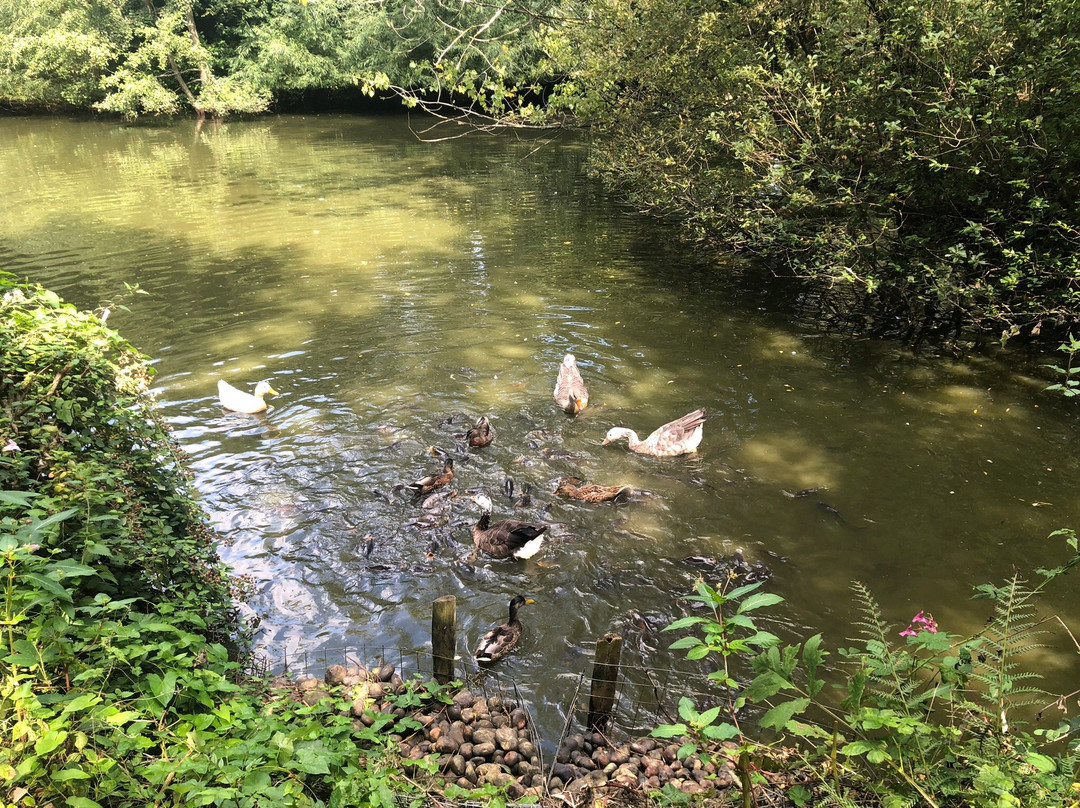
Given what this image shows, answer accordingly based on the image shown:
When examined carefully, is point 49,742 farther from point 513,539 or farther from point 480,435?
point 480,435

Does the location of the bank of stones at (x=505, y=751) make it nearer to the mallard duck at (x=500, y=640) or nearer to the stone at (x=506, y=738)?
the stone at (x=506, y=738)

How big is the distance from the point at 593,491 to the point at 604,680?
98.2 inches

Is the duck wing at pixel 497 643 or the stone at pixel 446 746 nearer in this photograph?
the stone at pixel 446 746

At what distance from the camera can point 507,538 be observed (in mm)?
5492

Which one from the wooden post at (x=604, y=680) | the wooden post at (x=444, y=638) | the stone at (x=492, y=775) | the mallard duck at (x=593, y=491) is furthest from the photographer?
the mallard duck at (x=593, y=491)

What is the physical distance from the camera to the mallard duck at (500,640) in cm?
456

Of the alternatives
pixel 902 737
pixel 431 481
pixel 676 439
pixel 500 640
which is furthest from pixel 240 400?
pixel 902 737

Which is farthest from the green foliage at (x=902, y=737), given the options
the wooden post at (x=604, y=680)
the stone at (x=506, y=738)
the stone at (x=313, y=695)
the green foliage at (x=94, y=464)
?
the green foliage at (x=94, y=464)

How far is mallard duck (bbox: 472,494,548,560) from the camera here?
5457 millimetres

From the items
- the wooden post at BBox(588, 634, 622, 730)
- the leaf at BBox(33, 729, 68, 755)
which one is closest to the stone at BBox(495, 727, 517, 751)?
the wooden post at BBox(588, 634, 622, 730)

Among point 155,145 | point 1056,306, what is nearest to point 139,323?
point 1056,306

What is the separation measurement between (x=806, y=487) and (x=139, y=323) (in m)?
9.91

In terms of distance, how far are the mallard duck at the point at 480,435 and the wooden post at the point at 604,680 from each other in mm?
3415

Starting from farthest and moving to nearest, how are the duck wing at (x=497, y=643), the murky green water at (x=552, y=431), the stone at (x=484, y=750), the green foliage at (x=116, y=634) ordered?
1. the murky green water at (x=552, y=431)
2. the duck wing at (x=497, y=643)
3. the stone at (x=484, y=750)
4. the green foliage at (x=116, y=634)
